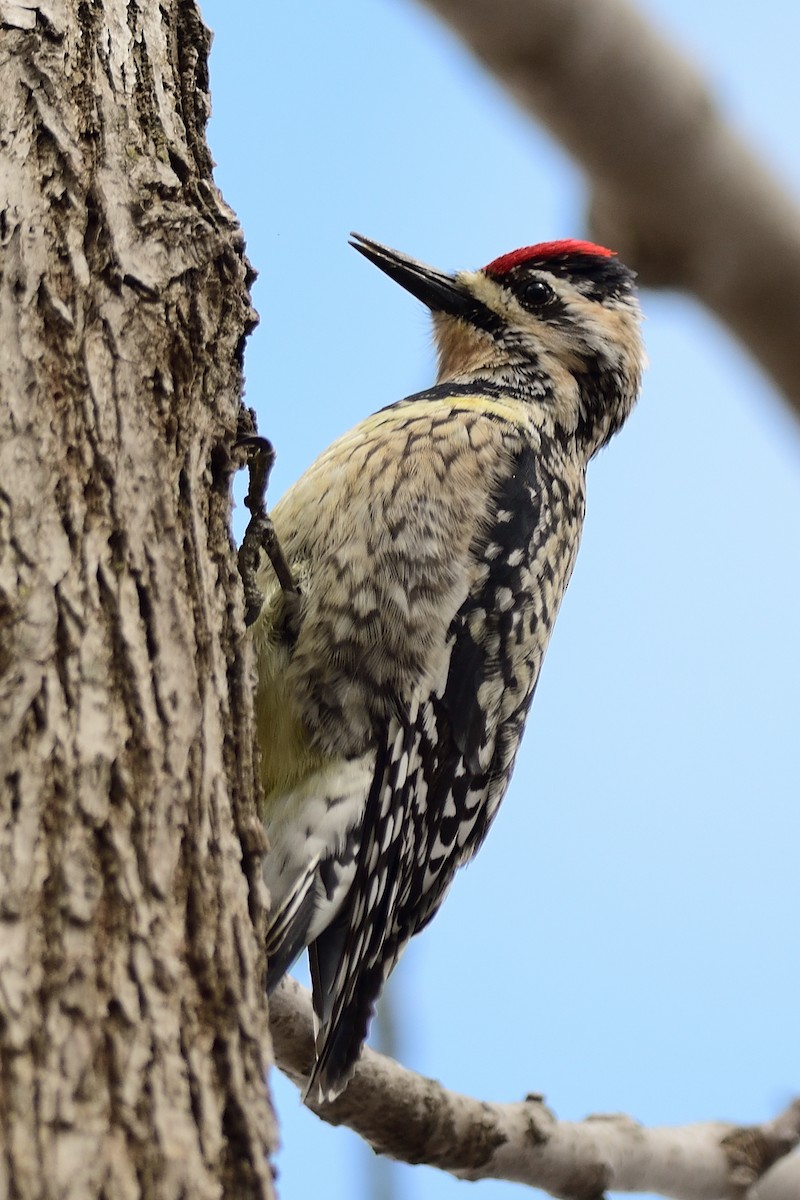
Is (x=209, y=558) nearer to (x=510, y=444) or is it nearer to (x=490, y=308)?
(x=510, y=444)

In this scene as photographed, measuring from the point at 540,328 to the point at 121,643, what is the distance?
2.42m

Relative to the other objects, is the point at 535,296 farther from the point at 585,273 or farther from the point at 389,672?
the point at 389,672

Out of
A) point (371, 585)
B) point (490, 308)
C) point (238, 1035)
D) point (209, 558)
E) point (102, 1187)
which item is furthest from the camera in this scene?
point (490, 308)

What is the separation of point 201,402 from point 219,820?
2.06ft

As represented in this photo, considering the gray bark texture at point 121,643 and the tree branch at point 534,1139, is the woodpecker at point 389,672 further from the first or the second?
the gray bark texture at point 121,643

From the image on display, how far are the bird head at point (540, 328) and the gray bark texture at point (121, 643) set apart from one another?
1615 mm

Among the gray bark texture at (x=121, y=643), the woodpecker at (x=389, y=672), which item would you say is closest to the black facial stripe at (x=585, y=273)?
the woodpecker at (x=389, y=672)

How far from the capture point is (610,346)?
3727mm

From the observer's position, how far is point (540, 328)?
3.68m

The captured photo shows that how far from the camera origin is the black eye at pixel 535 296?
3.71 m

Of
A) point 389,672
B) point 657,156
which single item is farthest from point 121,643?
point 657,156

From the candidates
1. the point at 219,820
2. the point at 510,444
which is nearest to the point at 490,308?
the point at 510,444

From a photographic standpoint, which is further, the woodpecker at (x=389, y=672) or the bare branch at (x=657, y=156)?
the bare branch at (x=657, y=156)

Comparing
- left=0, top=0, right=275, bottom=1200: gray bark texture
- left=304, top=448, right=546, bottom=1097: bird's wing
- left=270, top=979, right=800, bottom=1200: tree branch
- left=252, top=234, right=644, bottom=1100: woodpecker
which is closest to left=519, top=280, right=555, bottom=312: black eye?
left=252, top=234, right=644, bottom=1100: woodpecker
